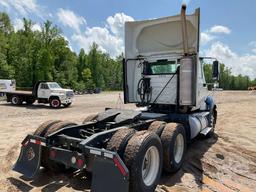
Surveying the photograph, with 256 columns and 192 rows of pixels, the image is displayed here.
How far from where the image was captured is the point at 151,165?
4.23 metres

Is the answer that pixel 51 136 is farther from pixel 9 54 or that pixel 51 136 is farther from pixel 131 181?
pixel 9 54

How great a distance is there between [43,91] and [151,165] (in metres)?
16.8

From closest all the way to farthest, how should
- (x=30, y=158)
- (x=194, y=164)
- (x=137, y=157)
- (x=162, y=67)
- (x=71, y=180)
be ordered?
(x=137, y=157)
(x=30, y=158)
(x=71, y=180)
(x=194, y=164)
(x=162, y=67)

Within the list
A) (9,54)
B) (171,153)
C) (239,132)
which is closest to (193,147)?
(171,153)

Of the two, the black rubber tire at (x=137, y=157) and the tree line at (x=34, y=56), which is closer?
the black rubber tire at (x=137, y=157)

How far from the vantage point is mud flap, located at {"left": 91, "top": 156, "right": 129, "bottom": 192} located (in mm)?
3307

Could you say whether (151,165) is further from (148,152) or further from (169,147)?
(169,147)

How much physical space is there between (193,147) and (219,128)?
12.3 ft

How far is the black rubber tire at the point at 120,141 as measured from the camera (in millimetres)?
3708

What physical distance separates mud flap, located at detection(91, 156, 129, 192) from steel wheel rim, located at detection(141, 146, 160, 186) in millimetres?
793

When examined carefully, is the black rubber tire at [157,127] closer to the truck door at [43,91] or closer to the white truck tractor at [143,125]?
the white truck tractor at [143,125]

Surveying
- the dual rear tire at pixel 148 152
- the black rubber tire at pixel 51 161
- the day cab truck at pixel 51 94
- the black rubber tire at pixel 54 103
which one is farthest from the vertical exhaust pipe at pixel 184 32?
the black rubber tire at pixel 54 103

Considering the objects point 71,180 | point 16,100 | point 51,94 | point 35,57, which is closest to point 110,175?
point 71,180

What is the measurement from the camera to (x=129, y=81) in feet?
24.6
